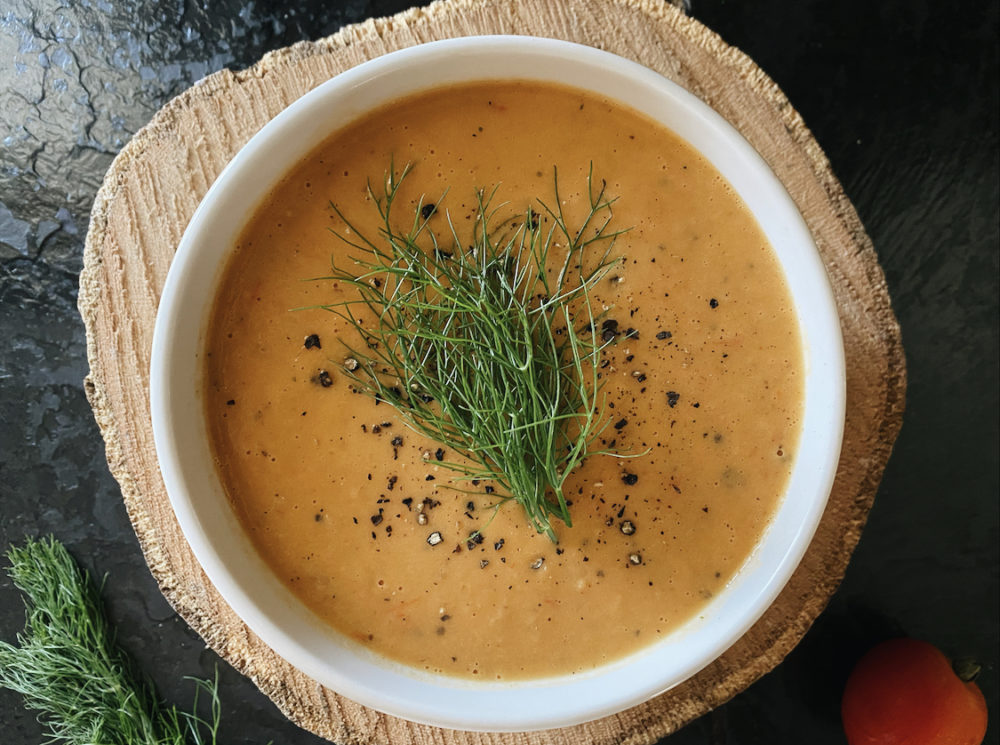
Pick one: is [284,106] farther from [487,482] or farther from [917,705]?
[917,705]

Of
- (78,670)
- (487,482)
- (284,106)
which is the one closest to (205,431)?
(487,482)

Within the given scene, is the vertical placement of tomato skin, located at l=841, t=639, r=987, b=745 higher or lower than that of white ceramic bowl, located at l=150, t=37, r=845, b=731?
lower

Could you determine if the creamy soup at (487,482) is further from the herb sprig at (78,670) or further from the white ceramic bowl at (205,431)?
the herb sprig at (78,670)

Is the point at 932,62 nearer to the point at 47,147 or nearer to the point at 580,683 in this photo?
the point at 580,683

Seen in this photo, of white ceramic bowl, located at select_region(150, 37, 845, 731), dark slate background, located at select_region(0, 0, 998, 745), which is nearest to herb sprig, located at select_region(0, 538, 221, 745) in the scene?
dark slate background, located at select_region(0, 0, 998, 745)

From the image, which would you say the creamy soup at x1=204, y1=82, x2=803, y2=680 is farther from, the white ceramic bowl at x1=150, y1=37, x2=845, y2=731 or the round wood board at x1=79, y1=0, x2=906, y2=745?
the round wood board at x1=79, y1=0, x2=906, y2=745
